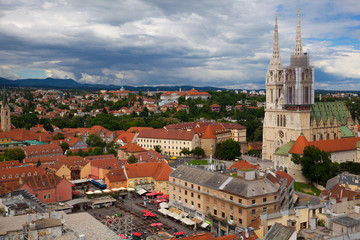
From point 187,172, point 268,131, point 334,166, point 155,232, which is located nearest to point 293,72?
point 268,131

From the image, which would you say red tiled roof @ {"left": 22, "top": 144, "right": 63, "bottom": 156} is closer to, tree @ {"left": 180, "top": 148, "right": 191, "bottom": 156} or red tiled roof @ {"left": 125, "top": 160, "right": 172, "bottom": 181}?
tree @ {"left": 180, "top": 148, "right": 191, "bottom": 156}

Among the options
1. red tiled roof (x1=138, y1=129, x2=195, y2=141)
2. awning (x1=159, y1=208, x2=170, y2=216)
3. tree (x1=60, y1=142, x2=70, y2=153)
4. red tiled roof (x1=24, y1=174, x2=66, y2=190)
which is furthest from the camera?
red tiled roof (x1=138, y1=129, x2=195, y2=141)

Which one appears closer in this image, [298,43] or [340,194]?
[340,194]

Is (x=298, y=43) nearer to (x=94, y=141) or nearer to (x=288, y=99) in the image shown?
(x=288, y=99)

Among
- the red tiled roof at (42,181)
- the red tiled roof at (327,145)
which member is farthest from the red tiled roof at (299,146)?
the red tiled roof at (42,181)

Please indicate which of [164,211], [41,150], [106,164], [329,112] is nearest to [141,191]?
[164,211]

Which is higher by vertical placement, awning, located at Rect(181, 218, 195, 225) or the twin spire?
the twin spire

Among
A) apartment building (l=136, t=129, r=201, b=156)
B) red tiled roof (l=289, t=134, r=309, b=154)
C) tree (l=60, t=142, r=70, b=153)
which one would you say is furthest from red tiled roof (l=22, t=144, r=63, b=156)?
red tiled roof (l=289, t=134, r=309, b=154)
